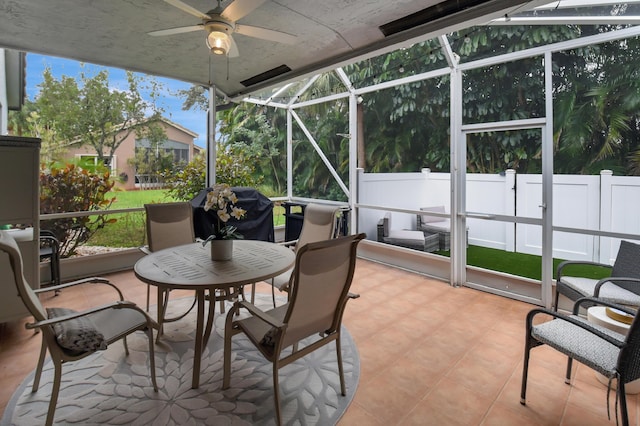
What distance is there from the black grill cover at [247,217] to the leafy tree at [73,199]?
1331 mm

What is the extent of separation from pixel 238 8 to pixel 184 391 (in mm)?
2446

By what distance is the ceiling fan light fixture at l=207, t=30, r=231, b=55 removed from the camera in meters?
2.32

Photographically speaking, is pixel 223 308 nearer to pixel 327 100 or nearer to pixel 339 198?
pixel 339 198

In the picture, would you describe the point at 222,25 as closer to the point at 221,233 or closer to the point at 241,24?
the point at 241,24

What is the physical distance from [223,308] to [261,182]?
3.52m

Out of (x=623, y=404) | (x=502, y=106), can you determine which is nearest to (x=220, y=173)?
(x=502, y=106)

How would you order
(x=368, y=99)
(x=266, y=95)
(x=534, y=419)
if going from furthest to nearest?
(x=266, y=95), (x=368, y=99), (x=534, y=419)

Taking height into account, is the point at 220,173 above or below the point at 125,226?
above

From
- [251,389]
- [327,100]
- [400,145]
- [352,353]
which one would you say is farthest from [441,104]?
[251,389]

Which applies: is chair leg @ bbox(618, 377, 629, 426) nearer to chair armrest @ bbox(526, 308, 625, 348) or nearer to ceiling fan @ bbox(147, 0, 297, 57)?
chair armrest @ bbox(526, 308, 625, 348)

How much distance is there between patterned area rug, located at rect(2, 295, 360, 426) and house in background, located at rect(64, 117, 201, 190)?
118 inches

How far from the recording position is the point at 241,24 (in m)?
2.85

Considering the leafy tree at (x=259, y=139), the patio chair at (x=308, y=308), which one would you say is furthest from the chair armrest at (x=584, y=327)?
the leafy tree at (x=259, y=139)

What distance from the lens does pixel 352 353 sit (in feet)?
8.40
